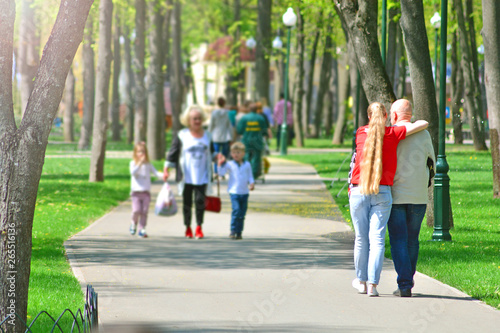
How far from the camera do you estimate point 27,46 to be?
85.8 ft

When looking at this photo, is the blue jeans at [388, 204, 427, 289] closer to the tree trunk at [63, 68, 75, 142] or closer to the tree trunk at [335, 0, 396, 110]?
the tree trunk at [335, 0, 396, 110]

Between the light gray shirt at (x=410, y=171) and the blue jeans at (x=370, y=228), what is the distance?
0.44 ft

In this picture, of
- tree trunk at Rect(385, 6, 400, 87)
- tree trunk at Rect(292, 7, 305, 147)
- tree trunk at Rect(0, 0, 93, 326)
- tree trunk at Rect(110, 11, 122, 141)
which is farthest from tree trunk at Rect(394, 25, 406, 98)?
tree trunk at Rect(0, 0, 93, 326)

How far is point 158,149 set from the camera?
25750mm

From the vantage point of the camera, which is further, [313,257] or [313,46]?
[313,46]

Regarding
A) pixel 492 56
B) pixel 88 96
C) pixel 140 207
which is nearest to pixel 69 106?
pixel 88 96

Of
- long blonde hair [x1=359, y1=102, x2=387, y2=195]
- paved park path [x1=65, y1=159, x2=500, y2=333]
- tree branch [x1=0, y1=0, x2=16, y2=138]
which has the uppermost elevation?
tree branch [x1=0, y1=0, x2=16, y2=138]

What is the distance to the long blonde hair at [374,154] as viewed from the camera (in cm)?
745

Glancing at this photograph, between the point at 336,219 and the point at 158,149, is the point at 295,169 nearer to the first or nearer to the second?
the point at 158,149

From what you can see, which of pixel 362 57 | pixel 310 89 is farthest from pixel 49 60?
pixel 310 89

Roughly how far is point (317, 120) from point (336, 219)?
32.3m

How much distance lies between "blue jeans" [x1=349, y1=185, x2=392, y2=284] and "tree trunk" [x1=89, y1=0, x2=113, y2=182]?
11.9m

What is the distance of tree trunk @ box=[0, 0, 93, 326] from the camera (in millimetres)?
5773

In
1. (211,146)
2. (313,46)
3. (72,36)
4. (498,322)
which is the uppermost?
(313,46)
